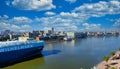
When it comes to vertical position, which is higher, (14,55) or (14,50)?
(14,50)

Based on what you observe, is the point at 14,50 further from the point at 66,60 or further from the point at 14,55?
the point at 66,60

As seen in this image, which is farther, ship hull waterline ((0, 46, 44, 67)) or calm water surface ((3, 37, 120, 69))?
ship hull waterline ((0, 46, 44, 67))

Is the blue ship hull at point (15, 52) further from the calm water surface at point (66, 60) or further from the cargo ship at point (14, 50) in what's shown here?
the calm water surface at point (66, 60)

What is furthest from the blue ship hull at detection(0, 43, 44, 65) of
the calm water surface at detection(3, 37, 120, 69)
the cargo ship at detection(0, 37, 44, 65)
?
the calm water surface at detection(3, 37, 120, 69)

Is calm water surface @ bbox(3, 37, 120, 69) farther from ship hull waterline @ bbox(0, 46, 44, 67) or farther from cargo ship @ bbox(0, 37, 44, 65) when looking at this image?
cargo ship @ bbox(0, 37, 44, 65)

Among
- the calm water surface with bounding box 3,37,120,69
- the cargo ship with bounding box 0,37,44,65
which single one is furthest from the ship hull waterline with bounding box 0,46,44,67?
the calm water surface with bounding box 3,37,120,69

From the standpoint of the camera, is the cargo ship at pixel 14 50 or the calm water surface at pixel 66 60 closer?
the calm water surface at pixel 66 60

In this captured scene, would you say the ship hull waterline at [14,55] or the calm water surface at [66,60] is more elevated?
the ship hull waterline at [14,55]

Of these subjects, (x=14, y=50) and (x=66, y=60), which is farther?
(x=66, y=60)

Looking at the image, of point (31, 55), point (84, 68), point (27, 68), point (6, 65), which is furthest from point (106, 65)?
point (31, 55)

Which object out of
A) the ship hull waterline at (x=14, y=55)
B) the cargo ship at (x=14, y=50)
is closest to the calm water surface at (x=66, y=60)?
the ship hull waterline at (x=14, y=55)

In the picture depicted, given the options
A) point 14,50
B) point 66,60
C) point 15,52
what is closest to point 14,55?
point 15,52

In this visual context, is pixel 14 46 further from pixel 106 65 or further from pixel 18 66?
pixel 106 65

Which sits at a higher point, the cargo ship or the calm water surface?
the cargo ship
